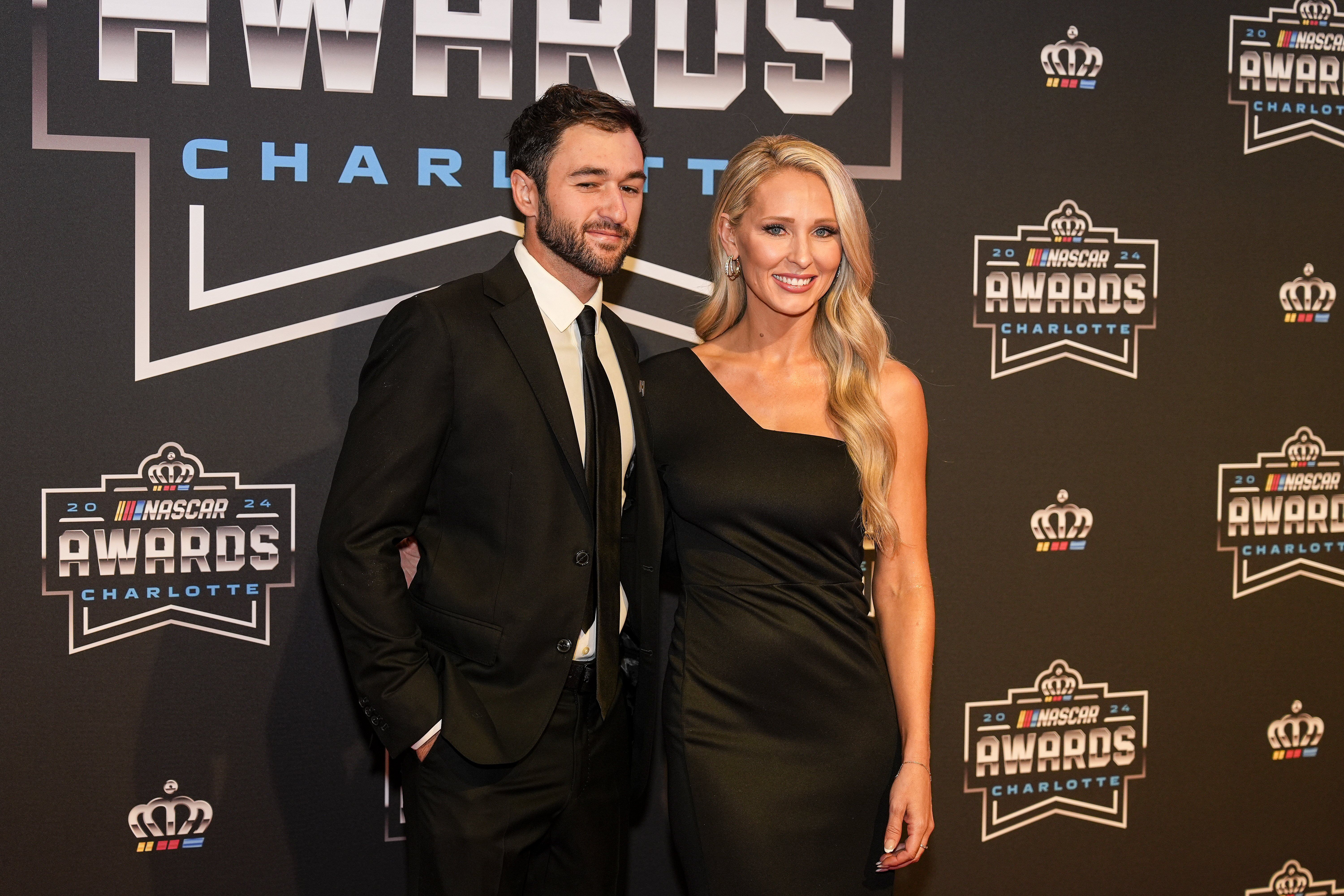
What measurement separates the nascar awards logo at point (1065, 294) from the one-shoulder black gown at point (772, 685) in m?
1.11

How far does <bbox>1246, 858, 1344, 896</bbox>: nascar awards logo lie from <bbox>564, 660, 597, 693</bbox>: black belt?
7.96ft

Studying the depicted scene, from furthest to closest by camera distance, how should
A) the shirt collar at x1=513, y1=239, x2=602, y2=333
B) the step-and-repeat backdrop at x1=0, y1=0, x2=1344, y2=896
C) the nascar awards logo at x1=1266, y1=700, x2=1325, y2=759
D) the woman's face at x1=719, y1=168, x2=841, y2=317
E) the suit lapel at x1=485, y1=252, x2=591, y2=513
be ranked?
1. the nascar awards logo at x1=1266, y1=700, x2=1325, y2=759
2. the step-and-repeat backdrop at x1=0, y1=0, x2=1344, y2=896
3. the woman's face at x1=719, y1=168, x2=841, y2=317
4. the shirt collar at x1=513, y1=239, x2=602, y2=333
5. the suit lapel at x1=485, y1=252, x2=591, y2=513

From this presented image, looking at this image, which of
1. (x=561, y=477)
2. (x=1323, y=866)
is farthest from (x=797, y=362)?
(x=1323, y=866)

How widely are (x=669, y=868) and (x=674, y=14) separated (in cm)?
229

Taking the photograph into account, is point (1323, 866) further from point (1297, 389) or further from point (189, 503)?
point (189, 503)

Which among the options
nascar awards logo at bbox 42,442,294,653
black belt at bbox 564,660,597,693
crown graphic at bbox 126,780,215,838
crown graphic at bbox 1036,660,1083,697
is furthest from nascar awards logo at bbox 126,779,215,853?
crown graphic at bbox 1036,660,1083,697

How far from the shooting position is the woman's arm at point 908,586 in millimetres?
2195

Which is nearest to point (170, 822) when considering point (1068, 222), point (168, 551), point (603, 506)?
point (168, 551)

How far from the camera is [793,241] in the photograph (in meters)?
2.22

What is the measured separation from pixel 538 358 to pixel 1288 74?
2.57 meters

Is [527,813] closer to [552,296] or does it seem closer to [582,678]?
[582,678]

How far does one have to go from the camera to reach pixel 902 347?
2998 millimetres

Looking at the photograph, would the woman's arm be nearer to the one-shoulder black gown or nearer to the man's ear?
the one-shoulder black gown

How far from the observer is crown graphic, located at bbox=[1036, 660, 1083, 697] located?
3137 mm
